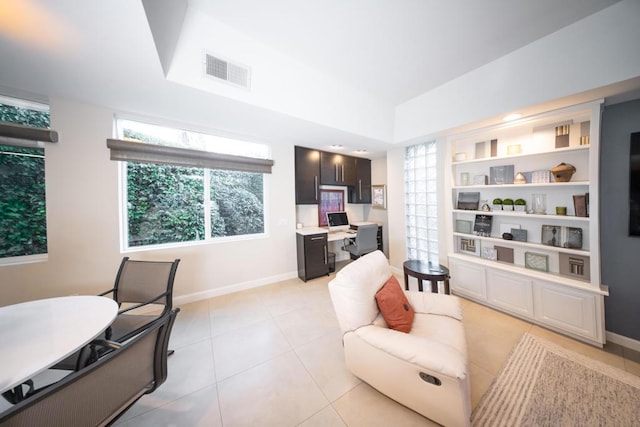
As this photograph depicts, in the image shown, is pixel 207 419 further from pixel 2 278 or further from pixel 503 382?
pixel 2 278

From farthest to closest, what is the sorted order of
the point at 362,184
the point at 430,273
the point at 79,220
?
the point at 362,184
the point at 430,273
the point at 79,220

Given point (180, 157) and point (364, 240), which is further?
point (364, 240)

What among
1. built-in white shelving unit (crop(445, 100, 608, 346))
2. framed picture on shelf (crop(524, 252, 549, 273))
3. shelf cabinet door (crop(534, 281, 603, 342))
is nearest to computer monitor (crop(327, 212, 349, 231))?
built-in white shelving unit (crop(445, 100, 608, 346))

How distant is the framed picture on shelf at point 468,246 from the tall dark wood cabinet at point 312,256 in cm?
213

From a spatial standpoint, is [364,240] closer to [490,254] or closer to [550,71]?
[490,254]

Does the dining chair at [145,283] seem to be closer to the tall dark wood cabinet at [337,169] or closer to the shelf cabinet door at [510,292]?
the tall dark wood cabinet at [337,169]

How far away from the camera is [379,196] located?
455 cm

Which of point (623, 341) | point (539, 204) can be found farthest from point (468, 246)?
point (623, 341)

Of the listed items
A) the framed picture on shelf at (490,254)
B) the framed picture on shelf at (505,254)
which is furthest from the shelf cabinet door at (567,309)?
the framed picture on shelf at (490,254)

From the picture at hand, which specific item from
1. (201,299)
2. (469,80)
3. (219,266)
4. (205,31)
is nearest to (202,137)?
(205,31)

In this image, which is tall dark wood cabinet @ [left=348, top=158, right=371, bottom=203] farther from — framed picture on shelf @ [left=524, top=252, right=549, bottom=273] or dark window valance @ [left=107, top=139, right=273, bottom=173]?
framed picture on shelf @ [left=524, top=252, right=549, bottom=273]

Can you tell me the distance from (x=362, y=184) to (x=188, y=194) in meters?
3.35

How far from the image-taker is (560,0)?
1589 mm

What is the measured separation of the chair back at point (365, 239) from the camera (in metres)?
3.58
